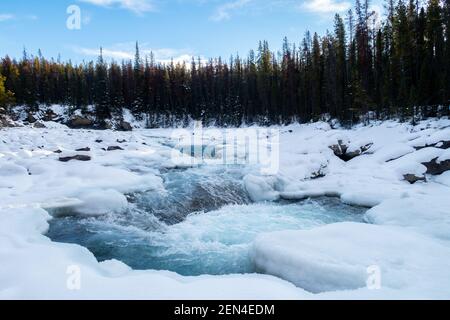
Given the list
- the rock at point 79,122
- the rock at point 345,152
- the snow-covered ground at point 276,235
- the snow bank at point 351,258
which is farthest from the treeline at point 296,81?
the snow bank at point 351,258

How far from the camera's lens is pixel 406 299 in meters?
4.41

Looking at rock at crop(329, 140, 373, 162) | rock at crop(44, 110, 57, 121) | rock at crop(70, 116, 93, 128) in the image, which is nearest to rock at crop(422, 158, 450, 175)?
rock at crop(329, 140, 373, 162)

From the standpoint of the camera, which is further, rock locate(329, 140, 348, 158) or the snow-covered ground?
rock locate(329, 140, 348, 158)

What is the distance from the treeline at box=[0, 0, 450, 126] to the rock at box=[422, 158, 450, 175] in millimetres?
11727

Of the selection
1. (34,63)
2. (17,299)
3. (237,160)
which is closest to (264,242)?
(17,299)

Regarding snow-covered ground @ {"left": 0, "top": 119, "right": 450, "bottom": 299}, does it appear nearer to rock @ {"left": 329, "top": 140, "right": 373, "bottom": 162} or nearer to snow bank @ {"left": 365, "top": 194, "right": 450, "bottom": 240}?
snow bank @ {"left": 365, "top": 194, "right": 450, "bottom": 240}

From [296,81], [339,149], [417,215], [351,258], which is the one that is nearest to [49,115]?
[296,81]

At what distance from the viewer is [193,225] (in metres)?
9.68

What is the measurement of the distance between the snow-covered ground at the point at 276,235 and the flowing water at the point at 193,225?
567 millimetres

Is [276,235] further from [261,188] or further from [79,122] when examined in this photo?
[79,122]

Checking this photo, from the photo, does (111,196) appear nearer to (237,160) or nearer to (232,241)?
(232,241)

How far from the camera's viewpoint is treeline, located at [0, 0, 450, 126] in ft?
96.5

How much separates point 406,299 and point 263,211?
6.94 metres

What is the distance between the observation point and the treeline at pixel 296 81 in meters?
29.4
